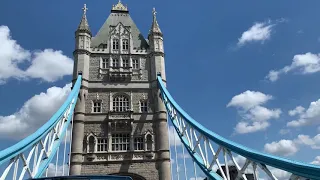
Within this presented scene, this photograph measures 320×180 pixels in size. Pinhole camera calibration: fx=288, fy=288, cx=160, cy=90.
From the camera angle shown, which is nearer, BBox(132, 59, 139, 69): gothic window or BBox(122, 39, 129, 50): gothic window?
BBox(132, 59, 139, 69): gothic window

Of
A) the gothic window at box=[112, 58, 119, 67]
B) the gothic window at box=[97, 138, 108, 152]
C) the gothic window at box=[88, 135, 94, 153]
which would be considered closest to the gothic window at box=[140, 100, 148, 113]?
the gothic window at box=[97, 138, 108, 152]

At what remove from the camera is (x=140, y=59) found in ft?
82.6

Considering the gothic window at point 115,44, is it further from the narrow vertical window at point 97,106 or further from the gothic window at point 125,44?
the narrow vertical window at point 97,106

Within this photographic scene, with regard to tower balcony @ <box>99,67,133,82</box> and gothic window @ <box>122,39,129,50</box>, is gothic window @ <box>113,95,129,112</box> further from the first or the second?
gothic window @ <box>122,39,129,50</box>

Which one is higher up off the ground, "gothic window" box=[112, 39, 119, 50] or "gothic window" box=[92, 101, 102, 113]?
"gothic window" box=[112, 39, 119, 50]

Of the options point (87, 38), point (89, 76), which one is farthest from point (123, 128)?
point (87, 38)

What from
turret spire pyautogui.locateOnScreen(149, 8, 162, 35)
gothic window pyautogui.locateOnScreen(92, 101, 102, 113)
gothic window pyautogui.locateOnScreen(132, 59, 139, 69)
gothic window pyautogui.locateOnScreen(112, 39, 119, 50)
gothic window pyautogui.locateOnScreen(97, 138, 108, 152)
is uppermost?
turret spire pyautogui.locateOnScreen(149, 8, 162, 35)

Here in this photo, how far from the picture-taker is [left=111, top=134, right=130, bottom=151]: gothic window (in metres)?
21.7

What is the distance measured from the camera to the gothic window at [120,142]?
21719mm

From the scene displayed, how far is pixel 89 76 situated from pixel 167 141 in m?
8.36

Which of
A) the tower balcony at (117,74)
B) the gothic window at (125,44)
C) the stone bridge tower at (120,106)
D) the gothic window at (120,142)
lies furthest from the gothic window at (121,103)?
the gothic window at (125,44)

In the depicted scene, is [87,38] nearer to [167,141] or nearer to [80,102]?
[80,102]

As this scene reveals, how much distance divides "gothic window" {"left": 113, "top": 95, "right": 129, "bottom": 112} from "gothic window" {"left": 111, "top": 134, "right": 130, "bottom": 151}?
2140 millimetres

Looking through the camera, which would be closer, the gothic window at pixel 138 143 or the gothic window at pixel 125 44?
the gothic window at pixel 138 143
